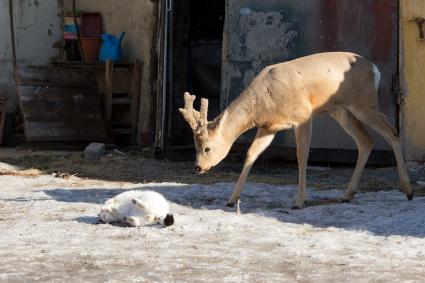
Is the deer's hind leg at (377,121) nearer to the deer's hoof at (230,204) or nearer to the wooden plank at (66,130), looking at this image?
the deer's hoof at (230,204)

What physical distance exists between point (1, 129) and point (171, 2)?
144 inches

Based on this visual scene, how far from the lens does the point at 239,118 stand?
27.7 feet

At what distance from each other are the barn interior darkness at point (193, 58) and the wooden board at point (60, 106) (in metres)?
1.50

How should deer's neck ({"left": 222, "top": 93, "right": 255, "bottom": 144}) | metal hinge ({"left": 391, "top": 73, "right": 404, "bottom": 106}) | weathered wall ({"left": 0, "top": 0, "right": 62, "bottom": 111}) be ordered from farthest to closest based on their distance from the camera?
1. weathered wall ({"left": 0, "top": 0, "right": 62, "bottom": 111})
2. metal hinge ({"left": 391, "top": 73, "right": 404, "bottom": 106})
3. deer's neck ({"left": 222, "top": 93, "right": 255, "bottom": 144})

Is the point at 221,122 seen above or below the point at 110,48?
above

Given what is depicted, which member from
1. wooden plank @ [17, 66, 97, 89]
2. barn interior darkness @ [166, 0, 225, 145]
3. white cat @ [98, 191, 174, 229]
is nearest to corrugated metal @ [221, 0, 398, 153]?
barn interior darkness @ [166, 0, 225, 145]

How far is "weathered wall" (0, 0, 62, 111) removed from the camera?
49.4 ft

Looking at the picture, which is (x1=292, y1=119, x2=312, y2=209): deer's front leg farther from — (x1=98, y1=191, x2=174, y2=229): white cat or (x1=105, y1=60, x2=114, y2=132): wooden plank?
(x1=105, y1=60, x2=114, y2=132): wooden plank

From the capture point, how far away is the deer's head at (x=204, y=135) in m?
8.20

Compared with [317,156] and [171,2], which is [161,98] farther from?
[317,156]

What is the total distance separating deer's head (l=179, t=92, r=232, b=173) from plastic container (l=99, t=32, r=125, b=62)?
636 centimetres

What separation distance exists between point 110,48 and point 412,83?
553 centimetres

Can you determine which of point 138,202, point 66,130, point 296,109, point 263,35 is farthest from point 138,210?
point 66,130

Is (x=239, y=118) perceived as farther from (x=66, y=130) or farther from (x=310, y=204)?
(x=66, y=130)
